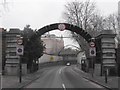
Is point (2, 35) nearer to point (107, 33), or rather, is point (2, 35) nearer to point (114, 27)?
point (107, 33)

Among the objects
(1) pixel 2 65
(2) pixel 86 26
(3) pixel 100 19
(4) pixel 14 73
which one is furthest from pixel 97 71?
(3) pixel 100 19

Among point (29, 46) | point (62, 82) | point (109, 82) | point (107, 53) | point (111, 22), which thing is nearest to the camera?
point (109, 82)

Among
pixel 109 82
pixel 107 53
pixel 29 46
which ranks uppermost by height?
pixel 29 46

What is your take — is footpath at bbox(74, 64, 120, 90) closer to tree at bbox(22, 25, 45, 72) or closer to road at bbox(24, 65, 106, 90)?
road at bbox(24, 65, 106, 90)

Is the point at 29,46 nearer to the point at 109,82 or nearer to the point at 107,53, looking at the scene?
the point at 107,53

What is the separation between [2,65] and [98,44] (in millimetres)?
13987

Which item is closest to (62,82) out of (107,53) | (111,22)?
(107,53)

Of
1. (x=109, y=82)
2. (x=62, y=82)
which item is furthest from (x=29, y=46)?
(x=109, y=82)

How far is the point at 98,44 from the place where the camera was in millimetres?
40281

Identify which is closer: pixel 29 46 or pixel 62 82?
pixel 62 82

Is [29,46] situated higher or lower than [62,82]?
higher

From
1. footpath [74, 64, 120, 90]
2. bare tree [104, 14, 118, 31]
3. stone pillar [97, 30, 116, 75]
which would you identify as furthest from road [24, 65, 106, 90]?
bare tree [104, 14, 118, 31]

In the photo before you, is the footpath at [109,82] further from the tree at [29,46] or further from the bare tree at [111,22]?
the bare tree at [111,22]

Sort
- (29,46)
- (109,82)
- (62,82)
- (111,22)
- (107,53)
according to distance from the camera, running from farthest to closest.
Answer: (111,22) → (29,46) → (107,53) → (62,82) → (109,82)
